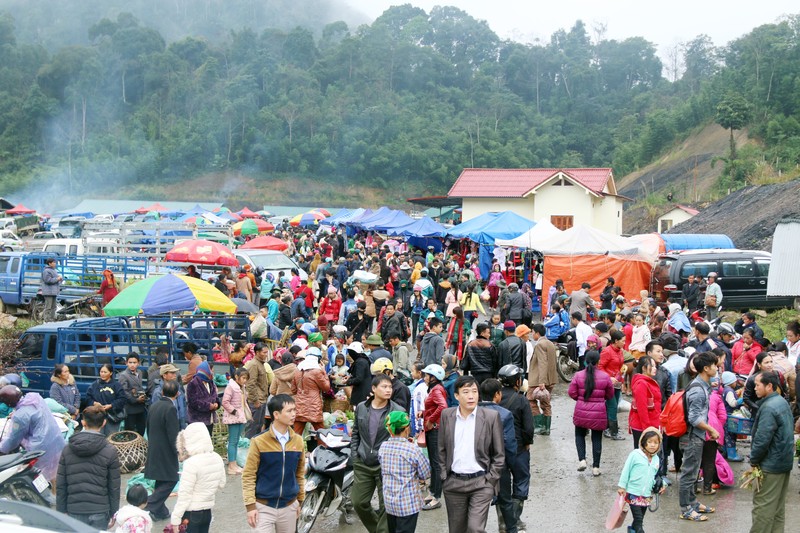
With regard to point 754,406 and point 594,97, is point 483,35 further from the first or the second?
point 754,406

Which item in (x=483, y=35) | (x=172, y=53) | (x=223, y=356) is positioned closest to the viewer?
(x=223, y=356)

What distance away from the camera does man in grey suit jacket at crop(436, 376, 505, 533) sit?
237 inches

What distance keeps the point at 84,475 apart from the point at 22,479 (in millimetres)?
1140

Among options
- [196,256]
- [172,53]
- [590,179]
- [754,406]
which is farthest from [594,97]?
[754,406]

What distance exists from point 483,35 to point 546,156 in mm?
44193

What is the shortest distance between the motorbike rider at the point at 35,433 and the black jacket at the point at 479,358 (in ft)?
14.6

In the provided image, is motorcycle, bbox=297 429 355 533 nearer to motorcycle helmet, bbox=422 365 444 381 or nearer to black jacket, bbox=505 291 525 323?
motorcycle helmet, bbox=422 365 444 381

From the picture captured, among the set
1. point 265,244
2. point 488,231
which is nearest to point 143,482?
point 265,244

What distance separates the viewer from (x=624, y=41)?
122 metres

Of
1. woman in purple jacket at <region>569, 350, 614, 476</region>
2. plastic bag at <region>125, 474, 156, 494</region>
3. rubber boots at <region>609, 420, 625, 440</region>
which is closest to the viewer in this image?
plastic bag at <region>125, 474, 156, 494</region>

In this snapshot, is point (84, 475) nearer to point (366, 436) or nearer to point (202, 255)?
point (366, 436)

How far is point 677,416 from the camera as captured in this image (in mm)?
8000

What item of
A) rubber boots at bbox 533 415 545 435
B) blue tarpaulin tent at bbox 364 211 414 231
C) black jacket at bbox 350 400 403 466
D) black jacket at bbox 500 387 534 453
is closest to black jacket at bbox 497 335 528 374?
rubber boots at bbox 533 415 545 435

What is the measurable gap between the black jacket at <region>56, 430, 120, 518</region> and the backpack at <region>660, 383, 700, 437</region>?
5.11 meters
